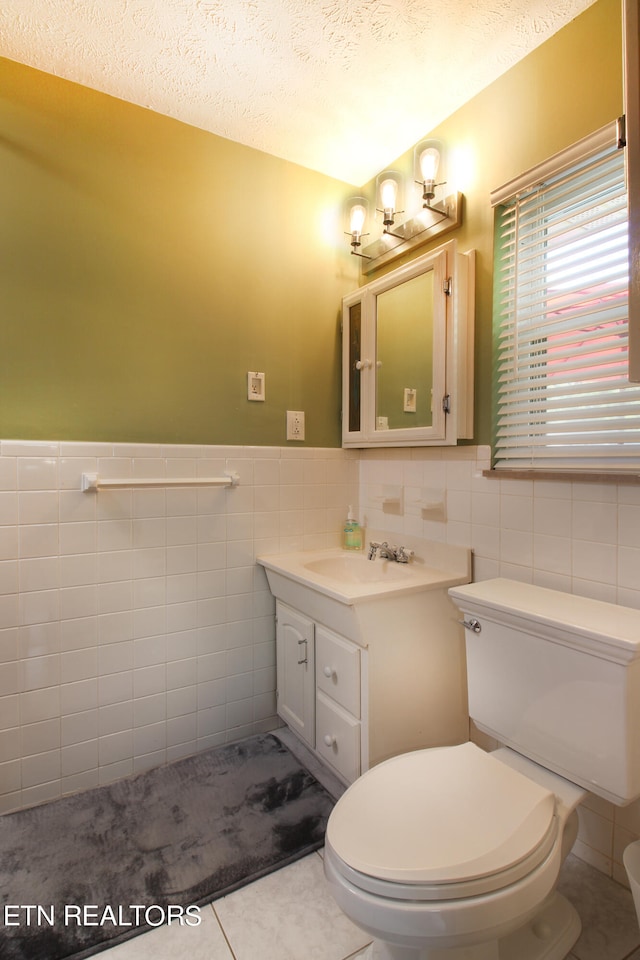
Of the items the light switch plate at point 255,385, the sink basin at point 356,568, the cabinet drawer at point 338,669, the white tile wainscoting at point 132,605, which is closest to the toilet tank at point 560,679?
→ the cabinet drawer at point 338,669

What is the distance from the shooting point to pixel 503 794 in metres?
0.96

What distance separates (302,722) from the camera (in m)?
1.68

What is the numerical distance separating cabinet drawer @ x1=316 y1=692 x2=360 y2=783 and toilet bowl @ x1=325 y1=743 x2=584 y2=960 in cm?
36

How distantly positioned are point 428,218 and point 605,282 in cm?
73

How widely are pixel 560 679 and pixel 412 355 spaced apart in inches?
46.0

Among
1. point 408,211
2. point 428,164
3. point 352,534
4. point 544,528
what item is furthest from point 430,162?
point 352,534

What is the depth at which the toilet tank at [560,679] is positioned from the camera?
953 mm

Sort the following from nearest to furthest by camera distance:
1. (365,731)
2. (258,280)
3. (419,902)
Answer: (419,902) < (365,731) < (258,280)

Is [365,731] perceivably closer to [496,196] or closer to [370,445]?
[370,445]

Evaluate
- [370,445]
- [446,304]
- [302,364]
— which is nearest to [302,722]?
[370,445]

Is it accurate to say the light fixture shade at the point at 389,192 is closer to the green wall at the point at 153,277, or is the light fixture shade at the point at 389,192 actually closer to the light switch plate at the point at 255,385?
the green wall at the point at 153,277

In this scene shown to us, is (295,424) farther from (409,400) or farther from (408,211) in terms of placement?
(408,211)

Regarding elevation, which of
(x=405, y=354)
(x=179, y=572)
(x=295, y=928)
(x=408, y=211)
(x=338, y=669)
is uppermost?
(x=408, y=211)

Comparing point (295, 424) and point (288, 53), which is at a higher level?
point (288, 53)
